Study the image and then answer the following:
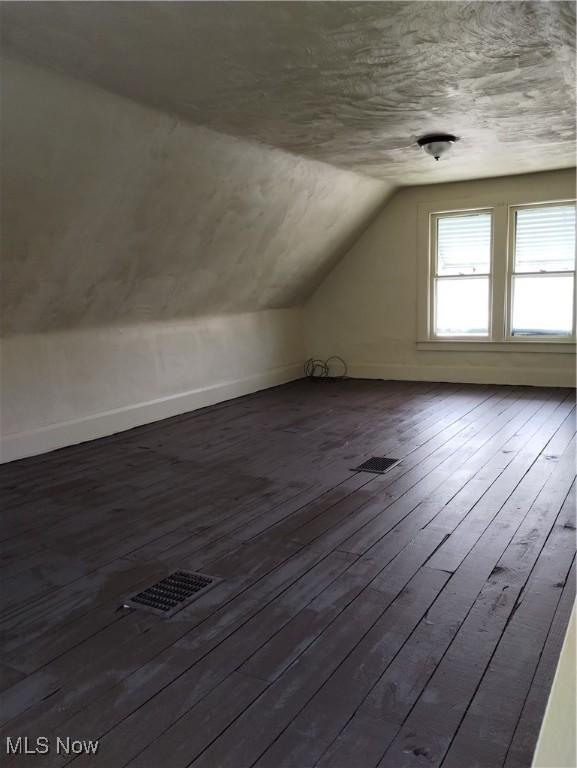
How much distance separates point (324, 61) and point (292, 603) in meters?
Result: 2.69

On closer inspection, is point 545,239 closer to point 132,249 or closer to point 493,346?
point 493,346

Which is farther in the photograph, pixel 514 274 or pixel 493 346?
pixel 493 346

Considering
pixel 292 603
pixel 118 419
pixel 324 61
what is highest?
pixel 324 61

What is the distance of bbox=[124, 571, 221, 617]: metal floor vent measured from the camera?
2414 millimetres

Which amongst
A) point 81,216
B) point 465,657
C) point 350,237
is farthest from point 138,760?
point 350,237

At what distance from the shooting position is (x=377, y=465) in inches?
167

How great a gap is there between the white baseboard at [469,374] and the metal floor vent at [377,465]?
3471 millimetres

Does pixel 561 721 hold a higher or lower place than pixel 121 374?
lower

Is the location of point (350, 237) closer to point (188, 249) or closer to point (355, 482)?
point (188, 249)

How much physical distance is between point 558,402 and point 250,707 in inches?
208

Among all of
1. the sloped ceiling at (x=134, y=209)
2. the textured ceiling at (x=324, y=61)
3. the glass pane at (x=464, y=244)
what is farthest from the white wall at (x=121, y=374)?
the glass pane at (x=464, y=244)

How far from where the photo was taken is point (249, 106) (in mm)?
3939

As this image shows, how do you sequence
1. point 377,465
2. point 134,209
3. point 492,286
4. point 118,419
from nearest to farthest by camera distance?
point 377,465 → point 134,209 → point 118,419 → point 492,286

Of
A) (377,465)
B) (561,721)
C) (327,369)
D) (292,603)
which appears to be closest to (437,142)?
(377,465)
